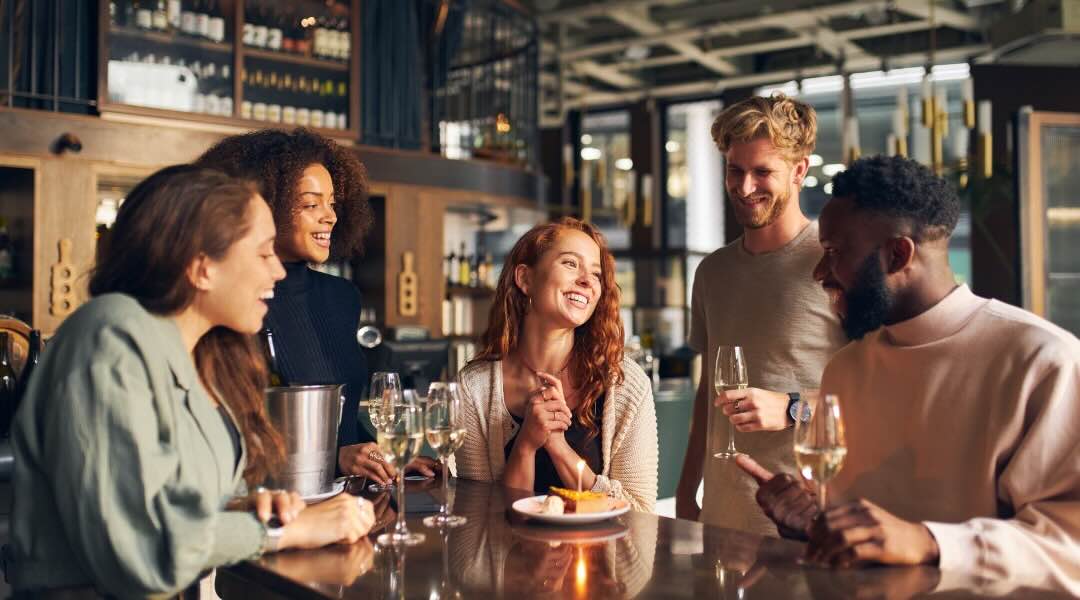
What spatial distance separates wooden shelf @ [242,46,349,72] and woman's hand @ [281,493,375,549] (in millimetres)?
5726

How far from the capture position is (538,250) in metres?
2.76

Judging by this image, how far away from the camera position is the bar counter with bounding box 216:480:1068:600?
1.53 metres

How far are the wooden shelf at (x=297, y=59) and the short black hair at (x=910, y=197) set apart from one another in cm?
588

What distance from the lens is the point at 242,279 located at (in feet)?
5.65

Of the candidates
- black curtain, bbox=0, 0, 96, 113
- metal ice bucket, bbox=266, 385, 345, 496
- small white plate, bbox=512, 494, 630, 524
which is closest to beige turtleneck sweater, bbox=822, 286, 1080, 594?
small white plate, bbox=512, 494, 630, 524

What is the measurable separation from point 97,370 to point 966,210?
36.1 feet

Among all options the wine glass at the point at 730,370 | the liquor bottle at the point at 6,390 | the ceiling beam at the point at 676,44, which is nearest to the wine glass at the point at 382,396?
the wine glass at the point at 730,370

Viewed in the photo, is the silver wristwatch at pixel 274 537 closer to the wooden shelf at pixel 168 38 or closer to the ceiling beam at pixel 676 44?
the wooden shelf at pixel 168 38

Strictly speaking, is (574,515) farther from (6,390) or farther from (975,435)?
(6,390)

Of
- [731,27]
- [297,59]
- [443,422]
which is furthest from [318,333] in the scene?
[731,27]

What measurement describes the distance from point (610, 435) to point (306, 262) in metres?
1.03

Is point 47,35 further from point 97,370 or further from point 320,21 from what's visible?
point 97,370

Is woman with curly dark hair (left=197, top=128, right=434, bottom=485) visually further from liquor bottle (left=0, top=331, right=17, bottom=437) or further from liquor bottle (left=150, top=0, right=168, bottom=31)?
liquor bottle (left=150, top=0, right=168, bottom=31)

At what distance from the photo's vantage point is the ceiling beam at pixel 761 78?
10.4m
